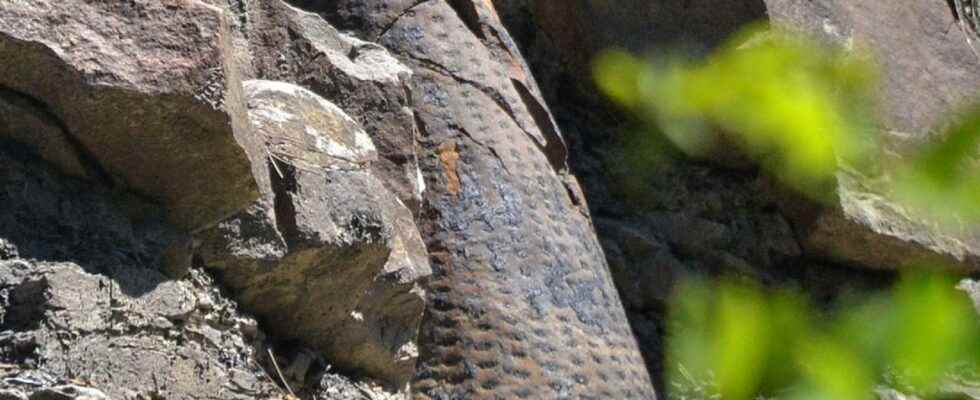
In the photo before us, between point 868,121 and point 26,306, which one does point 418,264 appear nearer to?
point 26,306

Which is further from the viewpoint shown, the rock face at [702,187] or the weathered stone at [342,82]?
the rock face at [702,187]

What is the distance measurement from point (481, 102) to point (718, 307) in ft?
1.75

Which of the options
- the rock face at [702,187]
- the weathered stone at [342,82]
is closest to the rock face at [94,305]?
the weathered stone at [342,82]

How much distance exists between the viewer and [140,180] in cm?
152

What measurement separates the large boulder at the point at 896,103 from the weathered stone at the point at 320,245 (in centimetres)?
106

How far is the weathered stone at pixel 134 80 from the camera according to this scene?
1400 millimetres

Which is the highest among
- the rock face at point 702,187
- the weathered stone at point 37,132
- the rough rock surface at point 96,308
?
the weathered stone at point 37,132

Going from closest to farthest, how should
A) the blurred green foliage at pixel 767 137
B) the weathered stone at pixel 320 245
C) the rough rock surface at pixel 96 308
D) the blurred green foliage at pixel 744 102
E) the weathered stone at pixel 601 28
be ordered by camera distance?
the rough rock surface at pixel 96 308
the weathered stone at pixel 320 245
the blurred green foliage at pixel 767 137
the blurred green foliage at pixel 744 102
the weathered stone at pixel 601 28

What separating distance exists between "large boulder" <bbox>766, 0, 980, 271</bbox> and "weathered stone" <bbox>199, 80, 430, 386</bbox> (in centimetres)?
106

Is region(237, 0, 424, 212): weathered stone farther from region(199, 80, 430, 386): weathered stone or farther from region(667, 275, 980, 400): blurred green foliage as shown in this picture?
region(667, 275, 980, 400): blurred green foliage

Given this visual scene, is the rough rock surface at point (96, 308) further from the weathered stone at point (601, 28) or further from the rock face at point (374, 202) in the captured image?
the weathered stone at point (601, 28)

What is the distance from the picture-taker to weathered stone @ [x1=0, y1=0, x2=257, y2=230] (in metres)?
1.40

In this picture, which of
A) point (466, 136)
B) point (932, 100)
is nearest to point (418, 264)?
point (466, 136)

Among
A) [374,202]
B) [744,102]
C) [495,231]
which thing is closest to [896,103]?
[744,102]
